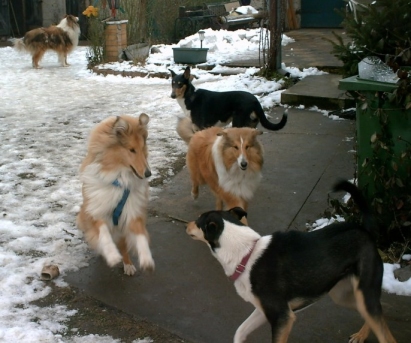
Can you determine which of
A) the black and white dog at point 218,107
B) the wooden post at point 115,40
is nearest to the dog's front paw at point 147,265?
the black and white dog at point 218,107

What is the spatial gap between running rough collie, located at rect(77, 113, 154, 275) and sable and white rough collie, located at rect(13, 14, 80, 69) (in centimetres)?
1181

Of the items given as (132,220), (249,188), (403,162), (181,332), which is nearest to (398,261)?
(403,162)

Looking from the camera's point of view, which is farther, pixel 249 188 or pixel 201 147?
pixel 201 147

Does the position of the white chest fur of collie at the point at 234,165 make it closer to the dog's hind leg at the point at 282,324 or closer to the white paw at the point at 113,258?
the white paw at the point at 113,258

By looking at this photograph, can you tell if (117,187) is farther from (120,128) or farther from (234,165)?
(234,165)

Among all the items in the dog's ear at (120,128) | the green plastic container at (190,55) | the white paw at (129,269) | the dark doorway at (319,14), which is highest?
the dark doorway at (319,14)

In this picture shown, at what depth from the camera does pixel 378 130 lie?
4.45m

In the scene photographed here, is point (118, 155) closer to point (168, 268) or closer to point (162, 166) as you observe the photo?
point (168, 268)

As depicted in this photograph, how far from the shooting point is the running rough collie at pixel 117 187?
13.8 ft

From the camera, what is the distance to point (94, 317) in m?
3.97

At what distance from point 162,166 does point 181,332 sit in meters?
3.61

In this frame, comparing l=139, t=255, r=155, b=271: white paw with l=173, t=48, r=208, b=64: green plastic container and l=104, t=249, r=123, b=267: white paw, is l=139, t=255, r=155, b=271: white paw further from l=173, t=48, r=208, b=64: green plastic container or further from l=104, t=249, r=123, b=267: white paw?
l=173, t=48, r=208, b=64: green plastic container

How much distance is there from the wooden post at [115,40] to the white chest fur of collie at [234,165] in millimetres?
10172

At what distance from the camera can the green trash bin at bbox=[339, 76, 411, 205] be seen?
430 centimetres
